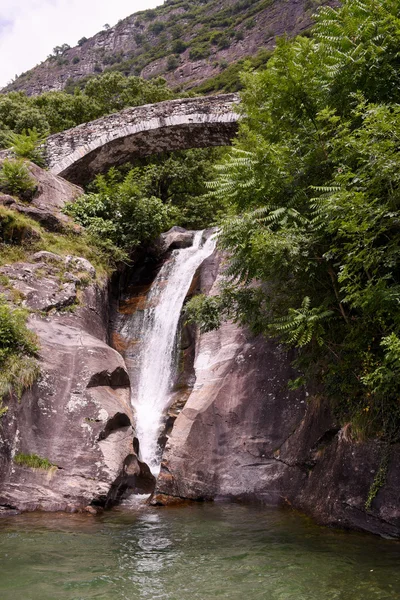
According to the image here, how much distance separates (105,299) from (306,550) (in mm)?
8964

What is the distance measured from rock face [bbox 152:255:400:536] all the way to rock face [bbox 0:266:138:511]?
1109 mm

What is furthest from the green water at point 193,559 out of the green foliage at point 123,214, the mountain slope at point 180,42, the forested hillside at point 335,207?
the mountain slope at point 180,42

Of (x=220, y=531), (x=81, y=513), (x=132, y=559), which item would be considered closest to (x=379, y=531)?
(x=220, y=531)

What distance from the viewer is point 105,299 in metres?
13.1

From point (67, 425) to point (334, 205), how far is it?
19.3 ft

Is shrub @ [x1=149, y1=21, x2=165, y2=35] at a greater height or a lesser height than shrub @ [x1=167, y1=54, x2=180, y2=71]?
greater

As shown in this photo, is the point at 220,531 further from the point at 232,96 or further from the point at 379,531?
the point at 232,96

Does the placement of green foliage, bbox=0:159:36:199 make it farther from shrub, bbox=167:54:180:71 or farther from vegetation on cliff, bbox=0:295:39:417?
shrub, bbox=167:54:180:71

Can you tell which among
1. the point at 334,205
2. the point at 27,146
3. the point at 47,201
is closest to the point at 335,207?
the point at 334,205

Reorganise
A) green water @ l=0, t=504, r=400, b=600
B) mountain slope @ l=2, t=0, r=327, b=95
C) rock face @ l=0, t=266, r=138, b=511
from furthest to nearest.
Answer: mountain slope @ l=2, t=0, r=327, b=95 → rock face @ l=0, t=266, r=138, b=511 → green water @ l=0, t=504, r=400, b=600

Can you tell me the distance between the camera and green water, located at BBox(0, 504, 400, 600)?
4.31 meters

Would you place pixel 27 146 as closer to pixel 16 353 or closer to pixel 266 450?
pixel 16 353

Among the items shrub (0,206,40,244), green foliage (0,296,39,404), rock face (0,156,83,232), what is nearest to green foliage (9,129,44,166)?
rock face (0,156,83,232)

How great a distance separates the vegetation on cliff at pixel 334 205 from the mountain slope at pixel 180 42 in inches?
2331
